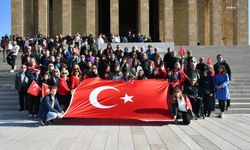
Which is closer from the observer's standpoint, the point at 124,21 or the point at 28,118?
the point at 28,118

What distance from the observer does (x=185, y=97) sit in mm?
12070

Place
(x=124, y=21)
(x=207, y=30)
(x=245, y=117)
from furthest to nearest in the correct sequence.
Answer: (x=124, y=21) → (x=207, y=30) → (x=245, y=117)

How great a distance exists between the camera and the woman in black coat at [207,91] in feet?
43.9

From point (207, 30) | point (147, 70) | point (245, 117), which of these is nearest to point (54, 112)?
point (147, 70)

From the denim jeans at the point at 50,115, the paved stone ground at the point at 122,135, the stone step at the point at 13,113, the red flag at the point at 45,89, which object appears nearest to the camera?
the paved stone ground at the point at 122,135

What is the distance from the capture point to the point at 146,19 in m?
36.0

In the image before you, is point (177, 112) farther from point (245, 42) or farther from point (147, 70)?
point (245, 42)

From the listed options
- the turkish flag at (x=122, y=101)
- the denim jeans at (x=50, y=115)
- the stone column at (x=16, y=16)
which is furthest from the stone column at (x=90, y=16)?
the denim jeans at (x=50, y=115)

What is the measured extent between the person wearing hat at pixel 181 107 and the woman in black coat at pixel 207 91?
1537 millimetres

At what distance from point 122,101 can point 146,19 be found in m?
24.7

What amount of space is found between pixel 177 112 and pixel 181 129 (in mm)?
1001

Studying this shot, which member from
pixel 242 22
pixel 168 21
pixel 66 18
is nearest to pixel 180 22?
pixel 168 21

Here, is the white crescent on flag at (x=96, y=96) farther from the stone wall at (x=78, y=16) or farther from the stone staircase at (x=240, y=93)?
the stone wall at (x=78, y=16)

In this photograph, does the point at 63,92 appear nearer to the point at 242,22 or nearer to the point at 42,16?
the point at 42,16
